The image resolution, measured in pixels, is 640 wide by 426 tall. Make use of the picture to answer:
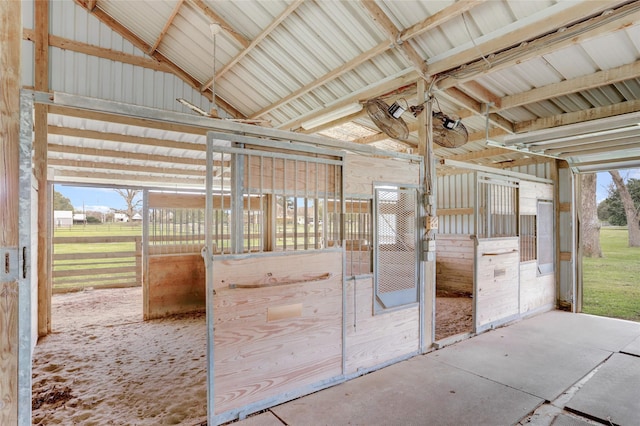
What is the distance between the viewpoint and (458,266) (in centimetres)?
699

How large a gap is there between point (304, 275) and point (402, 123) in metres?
2.08

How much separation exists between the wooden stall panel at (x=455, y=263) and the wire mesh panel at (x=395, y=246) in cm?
376

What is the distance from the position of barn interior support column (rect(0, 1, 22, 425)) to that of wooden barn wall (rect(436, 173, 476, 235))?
7335mm

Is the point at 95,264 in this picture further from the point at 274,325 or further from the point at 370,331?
the point at 370,331

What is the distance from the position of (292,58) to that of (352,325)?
11.9ft

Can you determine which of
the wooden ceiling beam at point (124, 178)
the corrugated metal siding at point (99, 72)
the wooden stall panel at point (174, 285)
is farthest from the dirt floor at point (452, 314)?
the wooden ceiling beam at point (124, 178)

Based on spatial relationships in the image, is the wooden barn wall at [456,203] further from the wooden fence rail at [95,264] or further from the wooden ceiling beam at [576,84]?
the wooden fence rail at [95,264]

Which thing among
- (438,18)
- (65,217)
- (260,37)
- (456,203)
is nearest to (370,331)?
(438,18)

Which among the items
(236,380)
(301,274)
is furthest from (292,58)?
(236,380)

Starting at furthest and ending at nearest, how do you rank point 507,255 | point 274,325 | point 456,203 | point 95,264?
point 456,203, point 95,264, point 507,255, point 274,325

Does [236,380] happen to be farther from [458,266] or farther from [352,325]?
[458,266]

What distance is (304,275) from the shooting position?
8.86 feet

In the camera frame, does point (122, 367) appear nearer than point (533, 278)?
Yes

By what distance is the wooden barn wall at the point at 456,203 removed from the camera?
733cm
